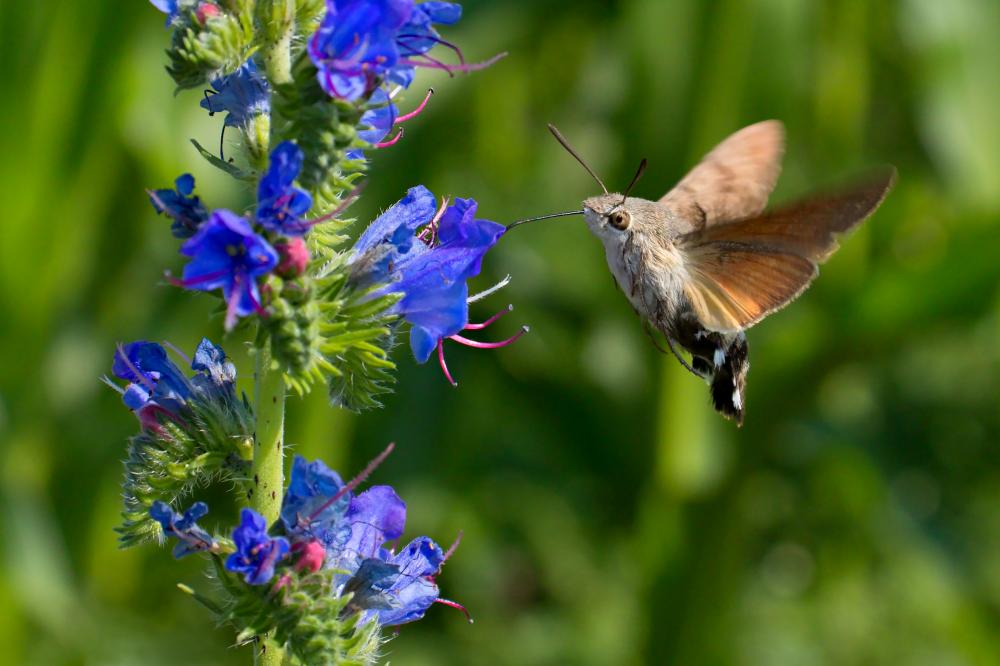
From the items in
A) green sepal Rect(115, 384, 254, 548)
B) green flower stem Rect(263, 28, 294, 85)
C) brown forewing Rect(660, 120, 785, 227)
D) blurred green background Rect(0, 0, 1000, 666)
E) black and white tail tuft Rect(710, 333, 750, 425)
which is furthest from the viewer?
blurred green background Rect(0, 0, 1000, 666)

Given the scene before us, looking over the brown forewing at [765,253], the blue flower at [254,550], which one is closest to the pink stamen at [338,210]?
the blue flower at [254,550]

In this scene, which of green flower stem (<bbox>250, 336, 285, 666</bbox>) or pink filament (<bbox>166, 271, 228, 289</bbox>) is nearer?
pink filament (<bbox>166, 271, 228, 289</bbox>)

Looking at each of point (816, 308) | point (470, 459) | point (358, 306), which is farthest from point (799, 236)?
point (470, 459)

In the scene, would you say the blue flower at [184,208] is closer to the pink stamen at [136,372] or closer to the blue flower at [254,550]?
the pink stamen at [136,372]

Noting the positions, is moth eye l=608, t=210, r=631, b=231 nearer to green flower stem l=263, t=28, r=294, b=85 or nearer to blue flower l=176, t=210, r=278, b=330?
green flower stem l=263, t=28, r=294, b=85

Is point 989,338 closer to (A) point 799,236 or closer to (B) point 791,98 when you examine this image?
(B) point 791,98

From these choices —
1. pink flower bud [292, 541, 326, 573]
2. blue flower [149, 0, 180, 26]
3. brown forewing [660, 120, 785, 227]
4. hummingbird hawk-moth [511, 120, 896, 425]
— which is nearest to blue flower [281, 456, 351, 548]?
pink flower bud [292, 541, 326, 573]
